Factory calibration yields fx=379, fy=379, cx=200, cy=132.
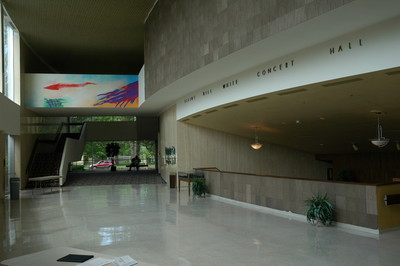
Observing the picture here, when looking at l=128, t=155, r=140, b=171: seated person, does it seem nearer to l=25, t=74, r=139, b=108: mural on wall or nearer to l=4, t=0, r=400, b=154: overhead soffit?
l=4, t=0, r=400, b=154: overhead soffit

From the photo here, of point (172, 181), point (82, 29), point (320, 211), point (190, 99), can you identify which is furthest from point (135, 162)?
point (320, 211)

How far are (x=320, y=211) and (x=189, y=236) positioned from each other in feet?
9.84

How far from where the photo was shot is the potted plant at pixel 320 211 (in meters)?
8.43

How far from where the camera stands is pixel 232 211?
11016 mm

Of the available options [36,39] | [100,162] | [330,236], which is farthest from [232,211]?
[100,162]

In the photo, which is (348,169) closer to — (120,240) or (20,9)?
(120,240)

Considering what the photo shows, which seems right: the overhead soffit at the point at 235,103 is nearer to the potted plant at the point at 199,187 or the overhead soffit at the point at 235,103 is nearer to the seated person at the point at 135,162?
the potted plant at the point at 199,187

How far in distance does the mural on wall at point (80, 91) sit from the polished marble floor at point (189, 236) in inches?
339

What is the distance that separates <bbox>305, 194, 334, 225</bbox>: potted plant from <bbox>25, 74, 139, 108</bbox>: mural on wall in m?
13.5

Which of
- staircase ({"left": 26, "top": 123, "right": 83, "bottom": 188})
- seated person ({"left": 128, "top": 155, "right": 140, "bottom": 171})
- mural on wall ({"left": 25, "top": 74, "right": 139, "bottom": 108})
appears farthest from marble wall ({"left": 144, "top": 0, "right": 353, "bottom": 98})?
seated person ({"left": 128, "top": 155, "right": 140, "bottom": 171})

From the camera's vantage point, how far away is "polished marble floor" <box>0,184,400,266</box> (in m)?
6.20

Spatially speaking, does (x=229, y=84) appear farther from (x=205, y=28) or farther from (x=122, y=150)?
(x=122, y=150)

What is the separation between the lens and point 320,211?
8.46 meters

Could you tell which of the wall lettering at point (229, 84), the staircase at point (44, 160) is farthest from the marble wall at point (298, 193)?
the staircase at point (44, 160)
